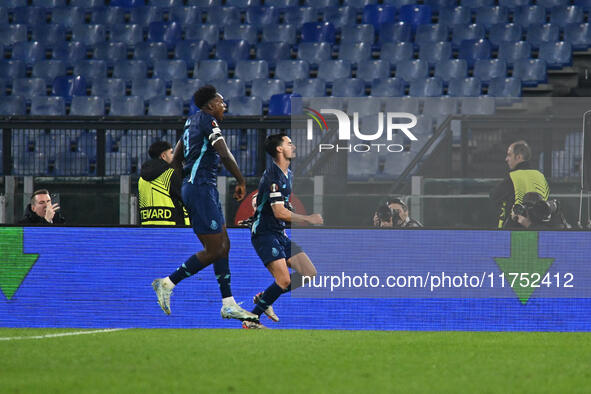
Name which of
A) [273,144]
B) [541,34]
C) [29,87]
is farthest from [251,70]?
[273,144]

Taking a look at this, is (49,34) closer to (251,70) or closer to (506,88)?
(251,70)

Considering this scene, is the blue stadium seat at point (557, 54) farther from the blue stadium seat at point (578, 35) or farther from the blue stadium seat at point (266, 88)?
the blue stadium seat at point (266, 88)

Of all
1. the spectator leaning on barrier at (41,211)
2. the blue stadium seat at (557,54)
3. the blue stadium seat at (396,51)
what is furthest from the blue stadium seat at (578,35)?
the spectator leaning on barrier at (41,211)

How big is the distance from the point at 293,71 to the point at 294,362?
10593 mm

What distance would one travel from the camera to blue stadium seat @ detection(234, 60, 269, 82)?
16.0 metres

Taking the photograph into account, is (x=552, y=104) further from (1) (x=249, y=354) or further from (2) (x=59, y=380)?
(2) (x=59, y=380)

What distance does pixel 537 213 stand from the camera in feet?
28.1

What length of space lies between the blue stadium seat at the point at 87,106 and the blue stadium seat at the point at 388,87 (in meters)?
4.62

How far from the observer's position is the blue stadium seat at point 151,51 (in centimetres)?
1668

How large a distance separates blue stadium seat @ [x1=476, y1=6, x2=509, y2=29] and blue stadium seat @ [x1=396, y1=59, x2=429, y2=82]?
5.79 feet

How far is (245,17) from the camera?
57.7 ft

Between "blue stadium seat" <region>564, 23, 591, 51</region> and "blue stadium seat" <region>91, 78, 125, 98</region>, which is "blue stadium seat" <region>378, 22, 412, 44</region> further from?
"blue stadium seat" <region>91, 78, 125, 98</region>

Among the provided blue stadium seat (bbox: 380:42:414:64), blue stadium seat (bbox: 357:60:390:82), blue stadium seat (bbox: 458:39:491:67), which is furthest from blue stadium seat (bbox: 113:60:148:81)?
blue stadium seat (bbox: 458:39:491:67)

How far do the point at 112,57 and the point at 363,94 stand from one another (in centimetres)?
476
